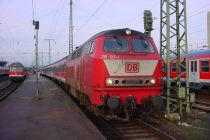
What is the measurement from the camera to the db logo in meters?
11.0

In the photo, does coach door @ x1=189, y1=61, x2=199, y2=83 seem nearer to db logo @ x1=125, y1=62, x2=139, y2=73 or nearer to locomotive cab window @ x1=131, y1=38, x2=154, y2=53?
locomotive cab window @ x1=131, y1=38, x2=154, y2=53

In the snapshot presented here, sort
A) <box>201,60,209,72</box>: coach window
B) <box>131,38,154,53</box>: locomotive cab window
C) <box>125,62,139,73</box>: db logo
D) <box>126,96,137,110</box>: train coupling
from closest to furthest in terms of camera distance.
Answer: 1. <box>126,96,137,110</box>: train coupling
2. <box>125,62,139,73</box>: db logo
3. <box>131,38,154,53</box>: locomotive cab window
4. <box>201,60,209,72</box>: coach window

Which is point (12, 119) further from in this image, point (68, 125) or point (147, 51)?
point (147, 51)

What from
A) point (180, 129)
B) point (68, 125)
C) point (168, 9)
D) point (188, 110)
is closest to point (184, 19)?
point (168, 9)

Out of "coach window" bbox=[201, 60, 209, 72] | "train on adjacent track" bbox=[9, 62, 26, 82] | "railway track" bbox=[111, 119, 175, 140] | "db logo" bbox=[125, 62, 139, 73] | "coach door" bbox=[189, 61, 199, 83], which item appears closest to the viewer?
"railway track" bbox=[111, 119, 175, 140]

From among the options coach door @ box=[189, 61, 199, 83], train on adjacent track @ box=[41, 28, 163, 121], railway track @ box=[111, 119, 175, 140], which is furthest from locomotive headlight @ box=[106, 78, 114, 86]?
coach door @ box=[189, 61, 199, 83]

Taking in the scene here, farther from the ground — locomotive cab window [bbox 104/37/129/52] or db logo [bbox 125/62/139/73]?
locomotive cab window [bbox 104/37/129/52]

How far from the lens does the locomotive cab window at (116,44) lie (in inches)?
444

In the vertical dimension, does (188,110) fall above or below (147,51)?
below

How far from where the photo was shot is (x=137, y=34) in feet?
38.5

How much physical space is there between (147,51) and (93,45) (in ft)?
6.05

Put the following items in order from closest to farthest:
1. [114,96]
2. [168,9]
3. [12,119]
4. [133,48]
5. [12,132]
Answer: [12,132], [114,96], [133,48], [12,119], [168,9]

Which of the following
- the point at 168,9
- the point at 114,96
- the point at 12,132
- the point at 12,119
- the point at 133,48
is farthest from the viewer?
the point at 168,9

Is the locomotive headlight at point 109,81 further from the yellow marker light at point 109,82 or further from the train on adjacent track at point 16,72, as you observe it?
the train on adjacent track at point 16,72
